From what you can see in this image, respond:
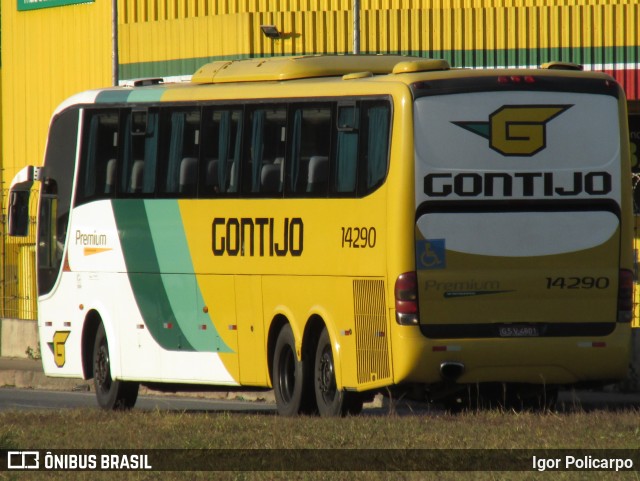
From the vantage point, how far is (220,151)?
679 inches

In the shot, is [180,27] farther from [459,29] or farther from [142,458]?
[142,458]

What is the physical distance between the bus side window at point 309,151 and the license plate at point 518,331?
2.24 m

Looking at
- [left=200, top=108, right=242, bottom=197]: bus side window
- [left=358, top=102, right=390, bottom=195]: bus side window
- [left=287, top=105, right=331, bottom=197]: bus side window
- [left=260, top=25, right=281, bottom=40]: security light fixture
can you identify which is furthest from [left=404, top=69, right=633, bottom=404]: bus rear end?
[left=260, top=25, right=281, bottom=40]: security light fixture

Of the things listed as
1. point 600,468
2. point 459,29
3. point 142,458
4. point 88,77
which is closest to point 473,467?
point 600,468

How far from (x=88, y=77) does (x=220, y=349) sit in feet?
65.5

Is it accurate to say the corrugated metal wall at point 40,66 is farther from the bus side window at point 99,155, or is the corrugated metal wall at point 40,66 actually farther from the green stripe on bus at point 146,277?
the green stripe on bus at point 146,277

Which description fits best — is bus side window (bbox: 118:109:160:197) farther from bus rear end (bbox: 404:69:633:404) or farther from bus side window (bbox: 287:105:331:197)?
bus rear end (bbox: 404:69:633:404)

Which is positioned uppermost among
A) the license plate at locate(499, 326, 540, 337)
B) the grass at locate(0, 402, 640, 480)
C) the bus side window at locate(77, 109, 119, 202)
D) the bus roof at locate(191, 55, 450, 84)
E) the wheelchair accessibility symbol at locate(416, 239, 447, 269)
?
the bus roof at locate(191, 55, 450, 84)

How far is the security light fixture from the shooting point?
30438mm

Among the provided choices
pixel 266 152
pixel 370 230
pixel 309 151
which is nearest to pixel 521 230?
pixel 370 230

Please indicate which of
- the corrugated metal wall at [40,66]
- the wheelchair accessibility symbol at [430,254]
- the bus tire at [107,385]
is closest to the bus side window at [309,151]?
the wheelchair accessibility symbol at [430,254]

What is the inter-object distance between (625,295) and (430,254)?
6.49ft

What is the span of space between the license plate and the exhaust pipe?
1.65 ft

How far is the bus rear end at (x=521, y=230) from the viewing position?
1473 cm
